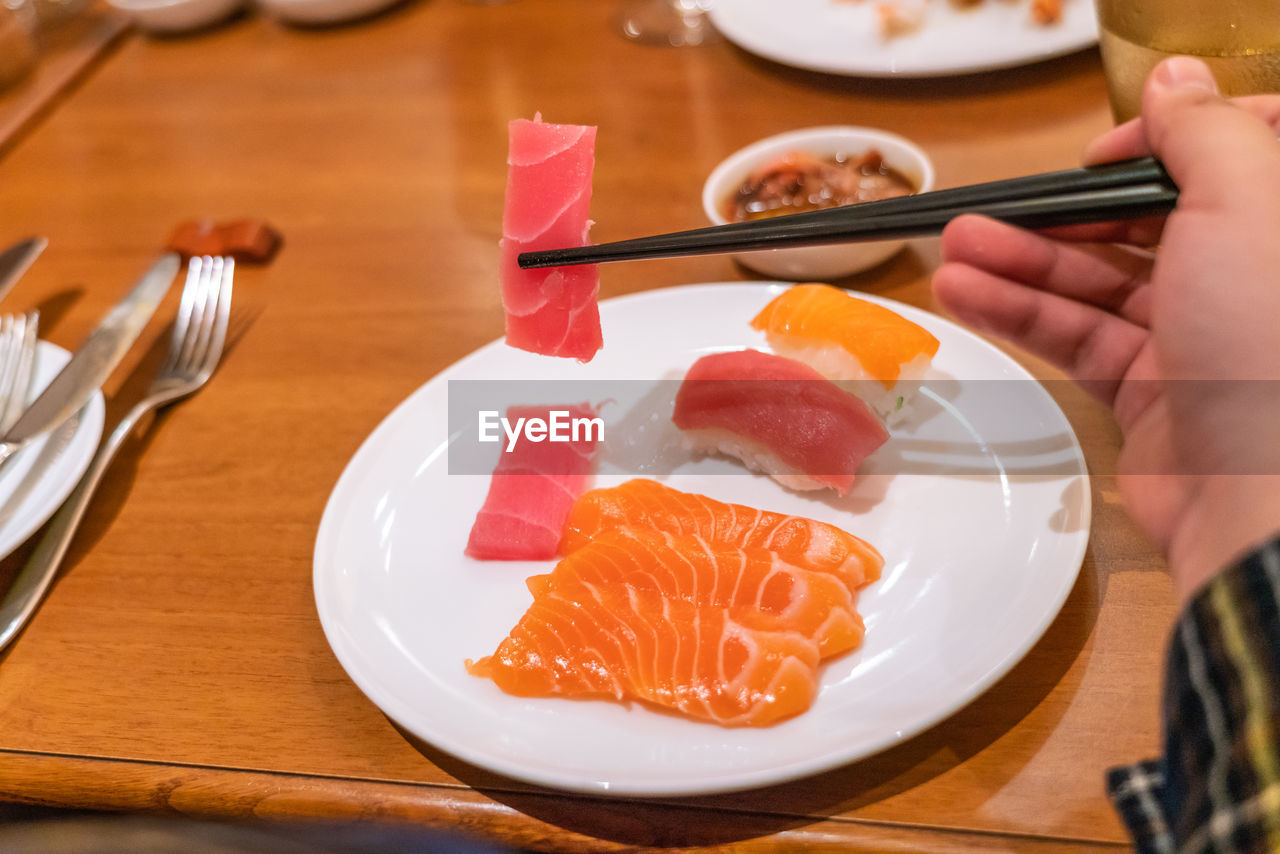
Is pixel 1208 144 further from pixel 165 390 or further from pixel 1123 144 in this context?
pixel 165 390

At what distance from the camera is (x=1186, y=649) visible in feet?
2.27

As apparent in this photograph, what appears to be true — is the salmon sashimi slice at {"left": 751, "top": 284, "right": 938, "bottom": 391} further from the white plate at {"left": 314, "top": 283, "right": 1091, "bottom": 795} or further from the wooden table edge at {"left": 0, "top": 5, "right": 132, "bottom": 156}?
the wooden table edge at {"left": 0, "top": 5, "right": 132, "bottom": 156}

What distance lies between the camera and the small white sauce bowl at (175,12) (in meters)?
2.61

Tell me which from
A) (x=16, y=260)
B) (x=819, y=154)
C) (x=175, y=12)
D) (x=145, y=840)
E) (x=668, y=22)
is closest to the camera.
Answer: (x=145, y=840)

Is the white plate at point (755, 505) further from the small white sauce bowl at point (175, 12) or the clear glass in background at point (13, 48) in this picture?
the clear glass in background at point (13, 48)

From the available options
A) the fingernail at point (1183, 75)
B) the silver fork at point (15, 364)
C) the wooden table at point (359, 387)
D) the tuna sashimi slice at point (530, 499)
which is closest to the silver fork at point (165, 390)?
the wooden table at point (359, 387)

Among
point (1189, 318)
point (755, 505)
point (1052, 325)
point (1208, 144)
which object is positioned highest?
point (1208, 144)

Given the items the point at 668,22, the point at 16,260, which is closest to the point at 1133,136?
the point at 668,22

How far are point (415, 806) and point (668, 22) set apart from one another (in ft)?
6.32

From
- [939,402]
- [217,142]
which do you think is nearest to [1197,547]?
[939,402]

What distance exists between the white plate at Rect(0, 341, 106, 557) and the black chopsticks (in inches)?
28.3

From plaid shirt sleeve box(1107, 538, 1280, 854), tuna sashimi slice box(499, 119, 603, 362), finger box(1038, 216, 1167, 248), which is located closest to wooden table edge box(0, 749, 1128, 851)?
plaid shirt sleeve box(1107, 538, 1280, 854)

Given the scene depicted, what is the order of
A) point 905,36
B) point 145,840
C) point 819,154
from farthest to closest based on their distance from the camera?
point 905,36 → point 819,154 → point 145,840

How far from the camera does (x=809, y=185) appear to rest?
5.02ft
